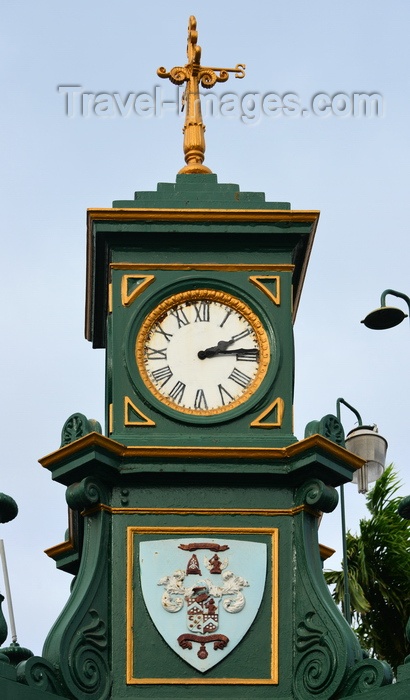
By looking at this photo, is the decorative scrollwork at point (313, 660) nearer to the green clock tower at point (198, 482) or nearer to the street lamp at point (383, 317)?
the green clock tower at point (198, 482)

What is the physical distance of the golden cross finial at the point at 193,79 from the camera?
3500cm

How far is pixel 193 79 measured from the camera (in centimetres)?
3519

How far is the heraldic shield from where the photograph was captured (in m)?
31.1

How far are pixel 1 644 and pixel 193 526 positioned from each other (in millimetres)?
2560

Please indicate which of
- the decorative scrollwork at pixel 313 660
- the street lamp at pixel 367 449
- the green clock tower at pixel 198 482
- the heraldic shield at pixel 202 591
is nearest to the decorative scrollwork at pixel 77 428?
the green clock tower at pixel 198 482

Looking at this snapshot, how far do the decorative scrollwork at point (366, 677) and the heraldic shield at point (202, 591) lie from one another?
132 cm

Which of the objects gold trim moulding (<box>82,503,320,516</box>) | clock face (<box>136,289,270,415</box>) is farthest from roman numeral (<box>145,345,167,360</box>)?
gold trim moulding (<box>82,503,320,516</box>)

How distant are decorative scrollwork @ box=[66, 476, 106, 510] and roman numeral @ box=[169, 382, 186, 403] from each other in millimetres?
1426

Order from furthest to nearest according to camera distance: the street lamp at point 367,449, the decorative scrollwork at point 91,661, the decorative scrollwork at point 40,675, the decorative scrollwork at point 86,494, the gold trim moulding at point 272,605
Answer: the street lamp at point 367,449, the decorative scrollwork at point 86,494, the gold trim moulding at point 272,605, the decorative scrollwork at point 91,661, the decorative scrollwork at point 40,675

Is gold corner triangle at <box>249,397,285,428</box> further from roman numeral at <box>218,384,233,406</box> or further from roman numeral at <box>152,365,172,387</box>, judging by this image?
roman numeral at <box>152,365,172,387</box>

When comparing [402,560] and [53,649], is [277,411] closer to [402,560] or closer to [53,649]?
[53,649]

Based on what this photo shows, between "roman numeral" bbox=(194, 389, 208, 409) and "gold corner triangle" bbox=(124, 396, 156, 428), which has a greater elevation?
"roman numeral" bbox=(194, 389, 208, 409)

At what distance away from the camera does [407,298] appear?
34469 mm

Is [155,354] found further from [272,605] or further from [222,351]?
[272,605]
